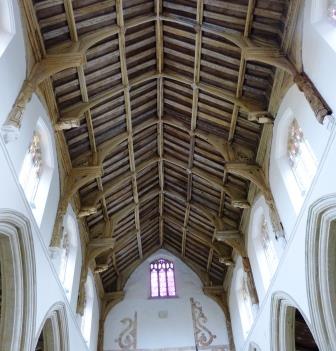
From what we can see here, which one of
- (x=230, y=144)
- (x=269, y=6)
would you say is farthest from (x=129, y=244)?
(x=269, y=6)

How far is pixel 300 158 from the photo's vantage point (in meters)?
8.02

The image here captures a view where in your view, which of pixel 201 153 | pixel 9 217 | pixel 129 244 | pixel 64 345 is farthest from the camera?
pixel 129 244

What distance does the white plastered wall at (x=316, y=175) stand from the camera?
6355mm

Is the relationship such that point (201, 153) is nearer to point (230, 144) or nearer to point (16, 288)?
point (230, 144)

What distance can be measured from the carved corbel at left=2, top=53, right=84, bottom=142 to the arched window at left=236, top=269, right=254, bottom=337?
7.74 m

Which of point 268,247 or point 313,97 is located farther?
point 268,247

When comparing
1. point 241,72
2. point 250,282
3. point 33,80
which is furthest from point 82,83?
point 250,282

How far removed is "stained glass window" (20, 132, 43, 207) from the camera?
7.59 meters

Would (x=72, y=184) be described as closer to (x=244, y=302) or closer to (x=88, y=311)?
(x=88, y=311)

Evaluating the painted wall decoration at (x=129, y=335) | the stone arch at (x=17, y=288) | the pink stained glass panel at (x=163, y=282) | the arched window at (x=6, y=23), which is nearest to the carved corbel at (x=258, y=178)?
the stone arch at (x=17, y=288)

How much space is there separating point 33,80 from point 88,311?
8.24 m

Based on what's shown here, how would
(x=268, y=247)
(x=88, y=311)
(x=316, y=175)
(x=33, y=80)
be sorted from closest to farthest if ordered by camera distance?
1. (x=316, y=175)
2. (x=33, y=80)
3. (x=268, y=247)
4. (x=88, y=311)

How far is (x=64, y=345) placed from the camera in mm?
9508

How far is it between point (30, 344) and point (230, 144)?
6.43m
